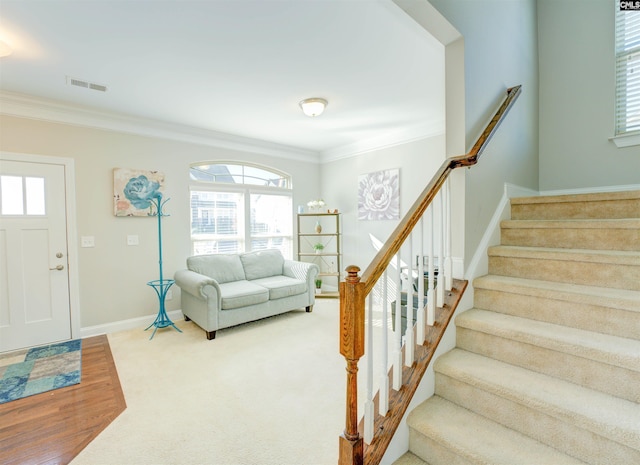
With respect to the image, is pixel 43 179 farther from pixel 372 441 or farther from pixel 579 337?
pixel 579 337

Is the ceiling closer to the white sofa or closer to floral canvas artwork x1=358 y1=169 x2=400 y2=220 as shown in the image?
floral canvas artwork x1=358 y1=169 x2=400 y2=220

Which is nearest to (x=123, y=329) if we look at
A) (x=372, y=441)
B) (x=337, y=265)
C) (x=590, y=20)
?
(x=337, y=265)

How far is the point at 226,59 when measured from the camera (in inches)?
98.3

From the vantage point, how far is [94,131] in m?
3.57

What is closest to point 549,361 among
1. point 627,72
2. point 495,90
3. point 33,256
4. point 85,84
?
point 495,90

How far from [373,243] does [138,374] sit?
138 inches

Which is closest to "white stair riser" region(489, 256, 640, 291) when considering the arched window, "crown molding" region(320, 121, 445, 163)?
"crown molding" region(320, 121, 445, 163)

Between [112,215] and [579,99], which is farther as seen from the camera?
[112,215]

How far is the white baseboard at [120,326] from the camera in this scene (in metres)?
3.55

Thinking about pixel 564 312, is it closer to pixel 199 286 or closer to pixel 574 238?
pixel 574 238

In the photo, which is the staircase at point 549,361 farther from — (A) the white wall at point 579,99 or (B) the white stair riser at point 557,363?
(A) the white wall at point 579,99

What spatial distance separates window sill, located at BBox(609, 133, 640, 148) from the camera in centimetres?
264

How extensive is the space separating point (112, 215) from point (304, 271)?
8.48 feet

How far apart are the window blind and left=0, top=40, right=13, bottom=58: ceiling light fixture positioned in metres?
5.11
